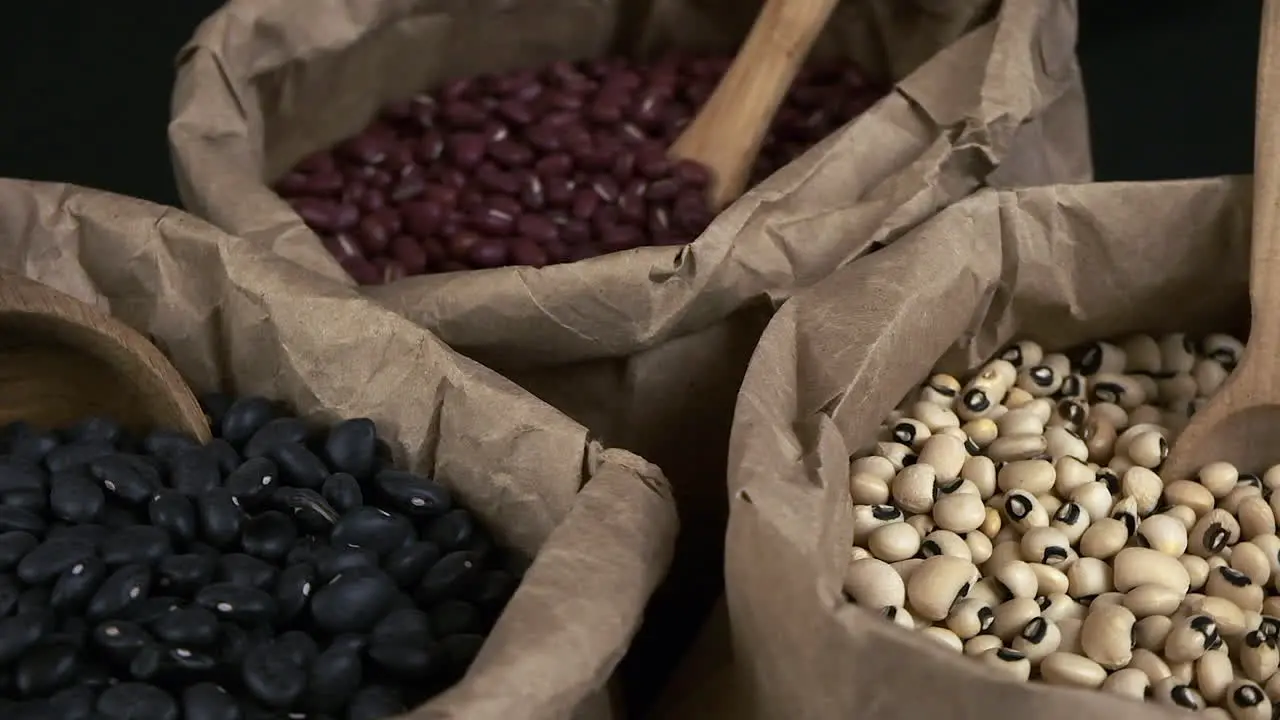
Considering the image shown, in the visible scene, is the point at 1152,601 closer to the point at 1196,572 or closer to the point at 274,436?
the point at 1196,572

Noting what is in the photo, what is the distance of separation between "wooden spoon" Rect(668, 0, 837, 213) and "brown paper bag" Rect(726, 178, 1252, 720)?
9.6 inches

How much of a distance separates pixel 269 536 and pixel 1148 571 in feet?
1.67

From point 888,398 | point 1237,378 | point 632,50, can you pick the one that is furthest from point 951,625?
point 632,50

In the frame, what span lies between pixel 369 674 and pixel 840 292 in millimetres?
354

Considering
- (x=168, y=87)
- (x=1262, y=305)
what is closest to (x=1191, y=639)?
(x=1262, y=305)

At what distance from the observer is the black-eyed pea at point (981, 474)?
0.82m

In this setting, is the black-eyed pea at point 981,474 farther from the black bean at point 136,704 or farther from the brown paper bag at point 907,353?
the black bean at point 136,704

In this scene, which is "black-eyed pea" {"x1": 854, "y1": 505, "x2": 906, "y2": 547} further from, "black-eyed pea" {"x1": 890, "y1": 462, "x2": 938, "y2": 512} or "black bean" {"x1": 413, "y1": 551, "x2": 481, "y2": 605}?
"black bean" {"x1": 413, "y1": 551, "x2": 481, "y2": 605}

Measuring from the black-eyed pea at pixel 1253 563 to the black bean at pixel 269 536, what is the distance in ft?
1.85

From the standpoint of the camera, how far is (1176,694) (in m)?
0.68

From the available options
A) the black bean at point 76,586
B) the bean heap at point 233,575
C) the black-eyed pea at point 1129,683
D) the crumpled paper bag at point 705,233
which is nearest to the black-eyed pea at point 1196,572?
the black-eyed pea at point 1129,683

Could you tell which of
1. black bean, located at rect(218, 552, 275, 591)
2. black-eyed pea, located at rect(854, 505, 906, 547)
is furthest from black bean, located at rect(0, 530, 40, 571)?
black-eyed pea, located at rect(854, 505, 906, 547)

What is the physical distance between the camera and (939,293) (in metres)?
0.80

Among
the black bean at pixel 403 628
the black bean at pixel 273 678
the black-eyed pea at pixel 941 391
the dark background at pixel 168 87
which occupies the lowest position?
the dark background at pixel 168 87
